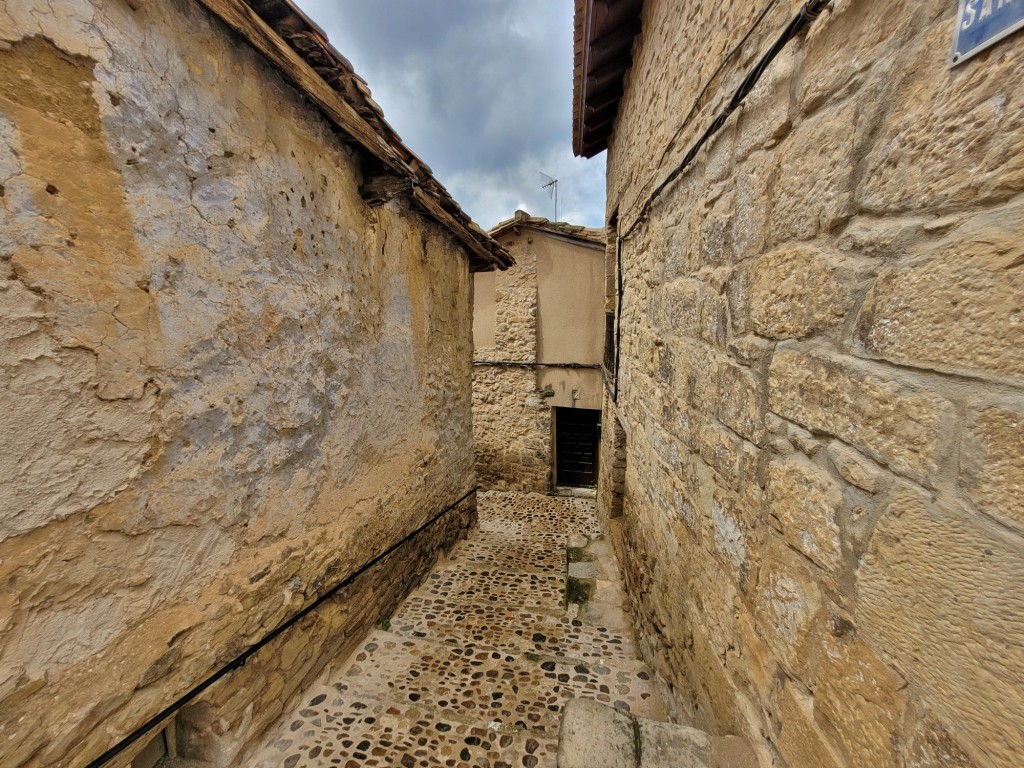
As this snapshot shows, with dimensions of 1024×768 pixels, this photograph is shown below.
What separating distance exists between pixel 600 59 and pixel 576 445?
245 inches

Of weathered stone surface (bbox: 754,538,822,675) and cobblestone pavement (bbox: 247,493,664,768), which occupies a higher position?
weathered stone surface (bbox: 754,538,822,675)

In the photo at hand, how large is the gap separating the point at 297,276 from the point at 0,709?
6.24ft

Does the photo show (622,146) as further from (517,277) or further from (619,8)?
(517,277)

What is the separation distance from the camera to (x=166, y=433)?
1.68 m

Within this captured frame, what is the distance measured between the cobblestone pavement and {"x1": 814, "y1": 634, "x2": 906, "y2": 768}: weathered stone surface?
1735 mm

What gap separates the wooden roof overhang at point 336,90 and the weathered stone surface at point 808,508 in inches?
99.6

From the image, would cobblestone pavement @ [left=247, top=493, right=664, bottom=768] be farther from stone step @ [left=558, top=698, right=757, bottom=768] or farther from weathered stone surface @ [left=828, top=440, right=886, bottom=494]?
weathered stone surface @ [left=828, top=440, right=886, bottom=494]

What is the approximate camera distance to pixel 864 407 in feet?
3.07

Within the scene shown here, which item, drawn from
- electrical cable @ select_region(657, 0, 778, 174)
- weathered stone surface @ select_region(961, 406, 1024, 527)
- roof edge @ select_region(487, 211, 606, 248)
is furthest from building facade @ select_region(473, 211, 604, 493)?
weathered stone surface @ select_region(961, 406, 1024, 527)

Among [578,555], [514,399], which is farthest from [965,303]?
A: [514,399]

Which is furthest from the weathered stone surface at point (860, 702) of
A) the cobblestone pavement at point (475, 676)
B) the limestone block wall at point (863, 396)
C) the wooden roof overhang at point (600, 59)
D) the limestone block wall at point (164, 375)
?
the wooden roof overhang at point (600, 59)

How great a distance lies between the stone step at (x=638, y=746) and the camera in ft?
4.58

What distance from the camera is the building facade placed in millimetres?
7633

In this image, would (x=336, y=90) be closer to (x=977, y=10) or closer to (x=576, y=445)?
(x=977, y=10)
